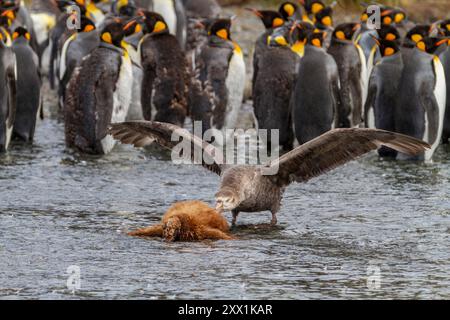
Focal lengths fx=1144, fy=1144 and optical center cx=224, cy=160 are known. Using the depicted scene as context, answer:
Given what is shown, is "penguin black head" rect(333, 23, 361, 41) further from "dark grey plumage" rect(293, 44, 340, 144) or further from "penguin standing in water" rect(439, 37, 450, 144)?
"dark grey plumage" rect(293, 44, 340, 144)

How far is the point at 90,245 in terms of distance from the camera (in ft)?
25.2

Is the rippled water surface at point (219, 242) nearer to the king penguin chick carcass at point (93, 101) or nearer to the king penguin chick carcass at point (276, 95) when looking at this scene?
the king penguin chick carcass at point (93, 101)

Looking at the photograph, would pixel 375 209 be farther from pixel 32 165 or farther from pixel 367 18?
pixel 367 18

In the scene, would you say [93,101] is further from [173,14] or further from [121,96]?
[173,14]

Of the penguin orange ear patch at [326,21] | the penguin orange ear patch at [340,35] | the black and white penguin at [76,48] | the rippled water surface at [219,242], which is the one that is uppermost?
the penguin orange ear patch at [326,21]

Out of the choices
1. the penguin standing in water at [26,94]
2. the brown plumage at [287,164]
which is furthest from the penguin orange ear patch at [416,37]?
the brown plumage at [287,164]

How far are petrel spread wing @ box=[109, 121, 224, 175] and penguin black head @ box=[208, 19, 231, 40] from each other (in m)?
4.38

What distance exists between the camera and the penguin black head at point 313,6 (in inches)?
688

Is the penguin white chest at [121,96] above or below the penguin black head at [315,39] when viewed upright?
below

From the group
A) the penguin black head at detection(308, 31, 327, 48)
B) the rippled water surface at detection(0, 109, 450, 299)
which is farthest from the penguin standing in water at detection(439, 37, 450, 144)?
the penguin black head at detection(308, 31, 327, 48)

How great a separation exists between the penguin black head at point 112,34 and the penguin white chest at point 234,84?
4.25 feet

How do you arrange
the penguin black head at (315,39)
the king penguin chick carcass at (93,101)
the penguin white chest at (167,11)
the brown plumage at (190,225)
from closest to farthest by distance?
the brown plumage at (190,225) < the king penguin chick carcass at (93,101) < the penguin black head at (315,39) < the penguin white chest at (167,11)
